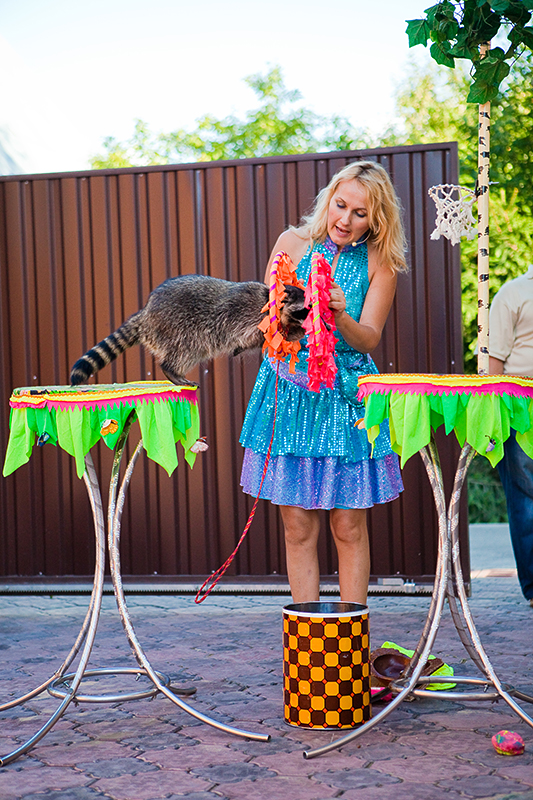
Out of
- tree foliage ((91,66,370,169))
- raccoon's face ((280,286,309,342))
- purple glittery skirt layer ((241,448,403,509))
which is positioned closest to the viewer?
raccoon's face ((280,286,309,342))

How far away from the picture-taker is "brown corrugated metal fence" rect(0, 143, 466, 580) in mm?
4512

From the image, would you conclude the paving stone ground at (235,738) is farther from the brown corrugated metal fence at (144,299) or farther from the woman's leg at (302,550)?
the brown corrugated metal fence at (144,299)

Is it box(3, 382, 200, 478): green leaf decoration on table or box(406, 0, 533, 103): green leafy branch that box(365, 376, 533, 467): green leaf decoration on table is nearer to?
box(3, 382, 200, 478): green leaf decoration on table

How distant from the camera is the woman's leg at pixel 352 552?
8.50 feet

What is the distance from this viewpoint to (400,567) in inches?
180

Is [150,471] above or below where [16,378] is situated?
below

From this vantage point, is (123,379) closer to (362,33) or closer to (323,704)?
(323,704)

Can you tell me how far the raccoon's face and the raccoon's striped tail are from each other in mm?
582

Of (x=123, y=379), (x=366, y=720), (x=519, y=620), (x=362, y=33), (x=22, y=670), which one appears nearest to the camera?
(x=366, y=720)

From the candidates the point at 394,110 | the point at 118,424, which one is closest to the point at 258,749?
the point at 118,424

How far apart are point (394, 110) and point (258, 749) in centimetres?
1757

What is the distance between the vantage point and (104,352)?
2508mm

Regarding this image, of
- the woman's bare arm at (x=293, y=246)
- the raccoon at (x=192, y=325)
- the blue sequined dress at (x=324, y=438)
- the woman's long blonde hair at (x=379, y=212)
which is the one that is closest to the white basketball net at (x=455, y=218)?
the woman's long blonde hair at (x=379, y=212)

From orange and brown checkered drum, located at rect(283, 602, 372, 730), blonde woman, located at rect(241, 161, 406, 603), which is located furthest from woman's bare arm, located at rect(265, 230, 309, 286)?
orange and brown checkered drum, located at rect(283, 602, 372, 730)
